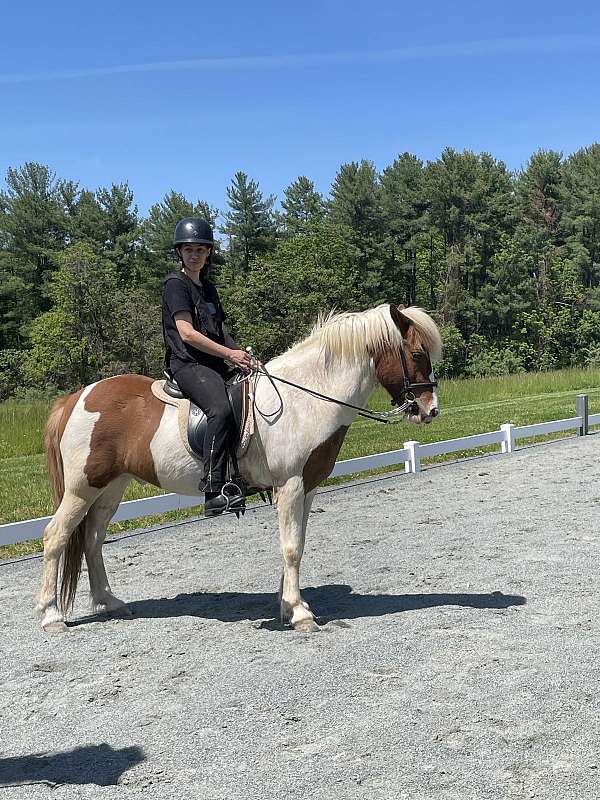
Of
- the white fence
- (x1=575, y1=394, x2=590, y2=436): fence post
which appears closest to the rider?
the white fence

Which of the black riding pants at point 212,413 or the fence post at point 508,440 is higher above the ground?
the black riding pants at point 212,413

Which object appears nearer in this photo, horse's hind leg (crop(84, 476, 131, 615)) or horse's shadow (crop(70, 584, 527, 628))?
horse's shadow (crop(70, 584, 527, 628))

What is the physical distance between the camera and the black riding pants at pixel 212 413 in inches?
212

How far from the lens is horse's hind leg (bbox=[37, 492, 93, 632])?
5680 millimetres

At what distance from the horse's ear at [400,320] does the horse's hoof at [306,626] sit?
82.8 inches

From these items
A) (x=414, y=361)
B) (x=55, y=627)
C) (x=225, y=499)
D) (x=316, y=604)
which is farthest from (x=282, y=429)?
(x=55, y=627)

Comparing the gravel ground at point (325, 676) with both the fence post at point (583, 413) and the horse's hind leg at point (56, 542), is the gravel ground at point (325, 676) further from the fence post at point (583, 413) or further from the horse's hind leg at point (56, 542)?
the fence post at point (583, 413)

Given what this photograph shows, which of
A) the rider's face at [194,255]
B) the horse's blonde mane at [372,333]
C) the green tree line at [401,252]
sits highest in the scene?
the green tree line at [401,252]

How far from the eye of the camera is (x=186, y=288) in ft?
18.3

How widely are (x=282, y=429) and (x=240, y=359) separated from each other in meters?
0.57

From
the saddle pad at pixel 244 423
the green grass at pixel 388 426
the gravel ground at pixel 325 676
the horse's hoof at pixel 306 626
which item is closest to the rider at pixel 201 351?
the saddle pad at pixel 244 423

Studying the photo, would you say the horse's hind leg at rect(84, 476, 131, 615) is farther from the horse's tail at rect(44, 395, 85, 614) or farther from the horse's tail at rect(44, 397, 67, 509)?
the horse's tail at rect(44, 397, 67, 509)

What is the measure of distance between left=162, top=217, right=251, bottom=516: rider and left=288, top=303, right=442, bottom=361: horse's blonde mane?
0.67m

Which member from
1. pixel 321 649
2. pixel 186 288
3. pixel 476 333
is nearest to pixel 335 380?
pixel 186 288
